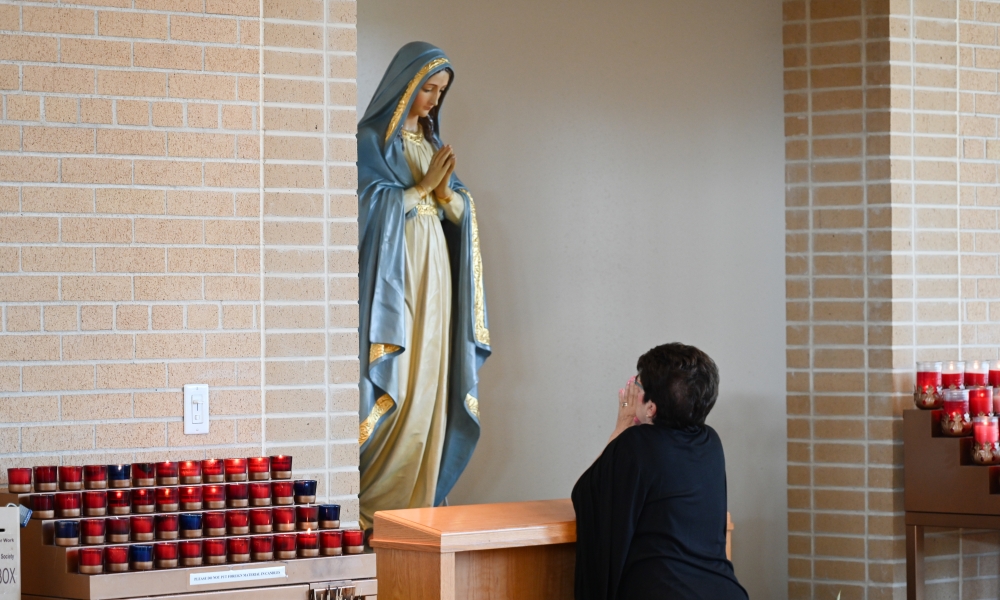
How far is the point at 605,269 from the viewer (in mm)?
5320

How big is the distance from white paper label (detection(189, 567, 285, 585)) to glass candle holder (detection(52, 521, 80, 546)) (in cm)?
28

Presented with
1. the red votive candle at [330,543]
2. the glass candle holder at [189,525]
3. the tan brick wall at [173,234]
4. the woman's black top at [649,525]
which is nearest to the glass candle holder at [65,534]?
the glass candle holder at [189,525]

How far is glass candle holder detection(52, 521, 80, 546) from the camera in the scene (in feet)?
8.38

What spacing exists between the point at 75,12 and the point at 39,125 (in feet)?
1.13

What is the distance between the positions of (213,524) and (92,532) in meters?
0.26

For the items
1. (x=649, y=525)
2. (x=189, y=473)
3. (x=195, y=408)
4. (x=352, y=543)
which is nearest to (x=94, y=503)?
(x=189, y=473)

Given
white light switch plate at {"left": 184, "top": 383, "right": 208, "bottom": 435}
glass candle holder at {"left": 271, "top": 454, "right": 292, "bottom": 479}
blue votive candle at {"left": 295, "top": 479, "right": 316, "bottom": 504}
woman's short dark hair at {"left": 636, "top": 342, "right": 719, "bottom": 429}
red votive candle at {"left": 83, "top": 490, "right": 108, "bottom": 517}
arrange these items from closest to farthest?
red votive candle at {"left": 83, "top": 490, "right": 108, "bottom": 517}
blue votive candle at {"left": 295, "top": 479, "right": 316, "bottom": 504}
glass candle holder at {"left": 271, "top": 454, "right": 292, "bottom": 479}
woman's short dark hair at {"left": 636, "top": 342, "right": 719, "bottom": 429}
white light switch plate at {"left": 184, "top": 383, "right": 208, "bottom": 435}

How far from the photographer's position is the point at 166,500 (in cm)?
277

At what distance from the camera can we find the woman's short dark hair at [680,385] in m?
3.27

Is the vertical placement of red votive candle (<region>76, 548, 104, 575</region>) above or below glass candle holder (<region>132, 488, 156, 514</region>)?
below

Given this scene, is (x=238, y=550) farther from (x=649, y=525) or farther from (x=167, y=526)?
(x=649, y=525)

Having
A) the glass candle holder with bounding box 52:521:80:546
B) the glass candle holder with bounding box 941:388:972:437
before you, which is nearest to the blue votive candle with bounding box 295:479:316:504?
the glass candle holder with bounding box 52:521:80:546

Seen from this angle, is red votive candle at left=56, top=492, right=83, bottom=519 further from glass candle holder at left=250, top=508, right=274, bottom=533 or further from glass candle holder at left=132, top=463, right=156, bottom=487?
glass candle holder at left=250, top=508, right=274, bottom=533

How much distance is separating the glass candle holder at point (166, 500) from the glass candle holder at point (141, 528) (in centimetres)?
13
